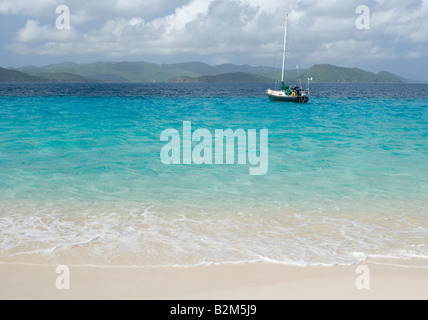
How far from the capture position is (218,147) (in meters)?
18.7

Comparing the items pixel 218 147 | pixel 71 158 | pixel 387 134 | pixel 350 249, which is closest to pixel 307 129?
pixel 387 134

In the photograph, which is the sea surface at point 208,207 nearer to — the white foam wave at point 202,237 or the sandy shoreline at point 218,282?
the white foam wave at point 202,237

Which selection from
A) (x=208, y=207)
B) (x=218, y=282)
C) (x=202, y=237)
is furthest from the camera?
(x=208, y=207)

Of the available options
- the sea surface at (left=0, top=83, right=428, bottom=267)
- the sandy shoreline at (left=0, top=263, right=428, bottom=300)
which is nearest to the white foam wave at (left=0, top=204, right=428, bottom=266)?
the sea surface at (left=0, top=83, right=428, bottom=267)

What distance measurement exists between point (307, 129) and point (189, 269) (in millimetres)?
23036

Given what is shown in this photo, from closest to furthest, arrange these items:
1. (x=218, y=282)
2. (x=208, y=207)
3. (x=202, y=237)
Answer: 1. (x=218, y=282)
2. (x=202, y=237)
3. (x=208, y=207)

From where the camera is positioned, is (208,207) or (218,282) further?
(208,207)

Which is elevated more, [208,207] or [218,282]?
[208,207]

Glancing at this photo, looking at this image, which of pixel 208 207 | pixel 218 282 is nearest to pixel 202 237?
pixel 218 282

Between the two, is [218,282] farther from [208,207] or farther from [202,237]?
[208,207]

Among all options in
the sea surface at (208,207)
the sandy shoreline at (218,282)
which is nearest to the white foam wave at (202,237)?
the sea surface at (208,207)

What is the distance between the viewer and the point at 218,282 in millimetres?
5445

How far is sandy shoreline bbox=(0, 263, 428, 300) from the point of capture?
5.11 meters
